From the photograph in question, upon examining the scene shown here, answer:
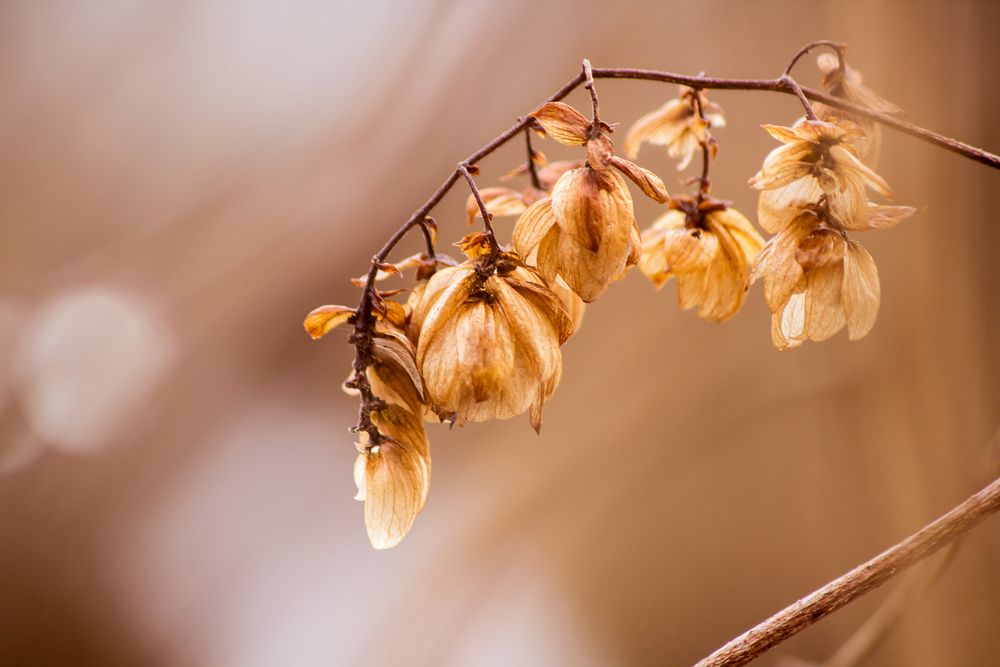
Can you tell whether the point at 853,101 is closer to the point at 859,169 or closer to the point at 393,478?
the point at 859,169

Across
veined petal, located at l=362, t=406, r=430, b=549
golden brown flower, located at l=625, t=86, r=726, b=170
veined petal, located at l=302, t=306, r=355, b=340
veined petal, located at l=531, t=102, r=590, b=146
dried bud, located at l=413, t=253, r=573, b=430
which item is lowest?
veined petal, located at l=362, t=406, r=430, b=549

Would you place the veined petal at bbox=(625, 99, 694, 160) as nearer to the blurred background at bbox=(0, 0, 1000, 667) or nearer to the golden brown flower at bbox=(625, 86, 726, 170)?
the golden brown flower at bbox=(625, 86, 726, 170)

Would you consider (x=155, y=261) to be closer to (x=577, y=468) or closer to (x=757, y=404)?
(x=577, y=468)

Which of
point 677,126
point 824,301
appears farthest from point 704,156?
point 824,301

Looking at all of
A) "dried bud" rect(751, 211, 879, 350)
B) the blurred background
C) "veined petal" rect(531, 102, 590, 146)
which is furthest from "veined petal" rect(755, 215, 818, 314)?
the blurred background

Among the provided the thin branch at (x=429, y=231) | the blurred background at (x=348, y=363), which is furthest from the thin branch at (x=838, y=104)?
the blurred background at (x=348, y=363)

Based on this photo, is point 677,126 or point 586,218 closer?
point 586,218

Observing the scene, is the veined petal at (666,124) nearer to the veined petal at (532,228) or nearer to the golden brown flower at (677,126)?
the golden brown flower at (677,126)

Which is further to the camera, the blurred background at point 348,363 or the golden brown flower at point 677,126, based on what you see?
the blurred background at point 348,363
